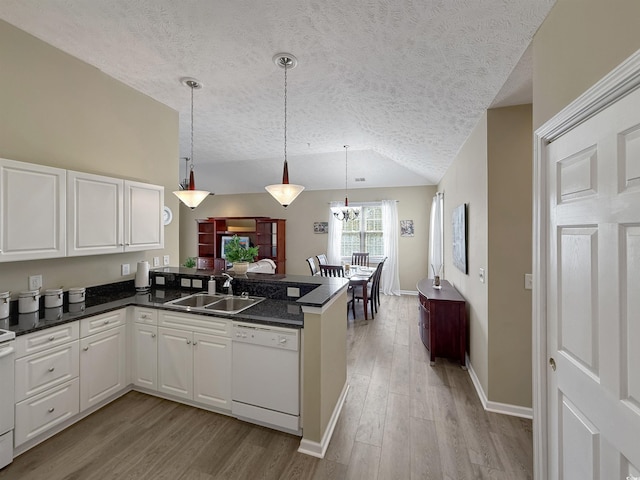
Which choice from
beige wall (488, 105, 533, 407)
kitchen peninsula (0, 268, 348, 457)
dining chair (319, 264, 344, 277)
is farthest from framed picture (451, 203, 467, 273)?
dining chair (319, 264, 344, 277)

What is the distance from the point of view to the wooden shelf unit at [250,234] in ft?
24.1

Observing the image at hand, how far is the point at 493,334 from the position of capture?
7.55ft

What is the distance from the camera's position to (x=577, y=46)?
118 cm

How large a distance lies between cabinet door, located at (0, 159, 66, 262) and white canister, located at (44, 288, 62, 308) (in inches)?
13.6

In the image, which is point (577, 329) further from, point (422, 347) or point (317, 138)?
point (317, 138)

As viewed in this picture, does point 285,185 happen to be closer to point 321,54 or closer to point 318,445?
point 321,54

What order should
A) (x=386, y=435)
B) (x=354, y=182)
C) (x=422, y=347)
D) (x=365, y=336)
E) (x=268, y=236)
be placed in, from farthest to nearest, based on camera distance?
(x=268, y=236) < (x=354, y=182) < (x=365, y=336) < (x=422, y=347) < (x=386, y=435)

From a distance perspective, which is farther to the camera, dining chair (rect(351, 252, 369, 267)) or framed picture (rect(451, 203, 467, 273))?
dining chair (rect(351, 252, 369, 267))

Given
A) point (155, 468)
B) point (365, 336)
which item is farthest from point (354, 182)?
point (155, 468)

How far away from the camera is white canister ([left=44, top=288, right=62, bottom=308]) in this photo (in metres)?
2.26

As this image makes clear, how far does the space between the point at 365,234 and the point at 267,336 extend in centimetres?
532

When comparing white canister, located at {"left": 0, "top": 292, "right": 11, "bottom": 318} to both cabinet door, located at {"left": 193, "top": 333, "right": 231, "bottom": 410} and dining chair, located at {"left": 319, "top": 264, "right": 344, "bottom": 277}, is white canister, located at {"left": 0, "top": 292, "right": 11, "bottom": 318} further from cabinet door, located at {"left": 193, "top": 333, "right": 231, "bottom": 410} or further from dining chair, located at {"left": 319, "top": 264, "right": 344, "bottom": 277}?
dining chair, located at {"left": 319, "top": 264, "right": 344, "bottom": 277}

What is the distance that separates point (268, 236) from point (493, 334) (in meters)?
5.86

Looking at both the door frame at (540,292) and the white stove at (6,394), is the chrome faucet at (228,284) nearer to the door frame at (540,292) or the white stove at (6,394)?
the white stove at (6,394)
